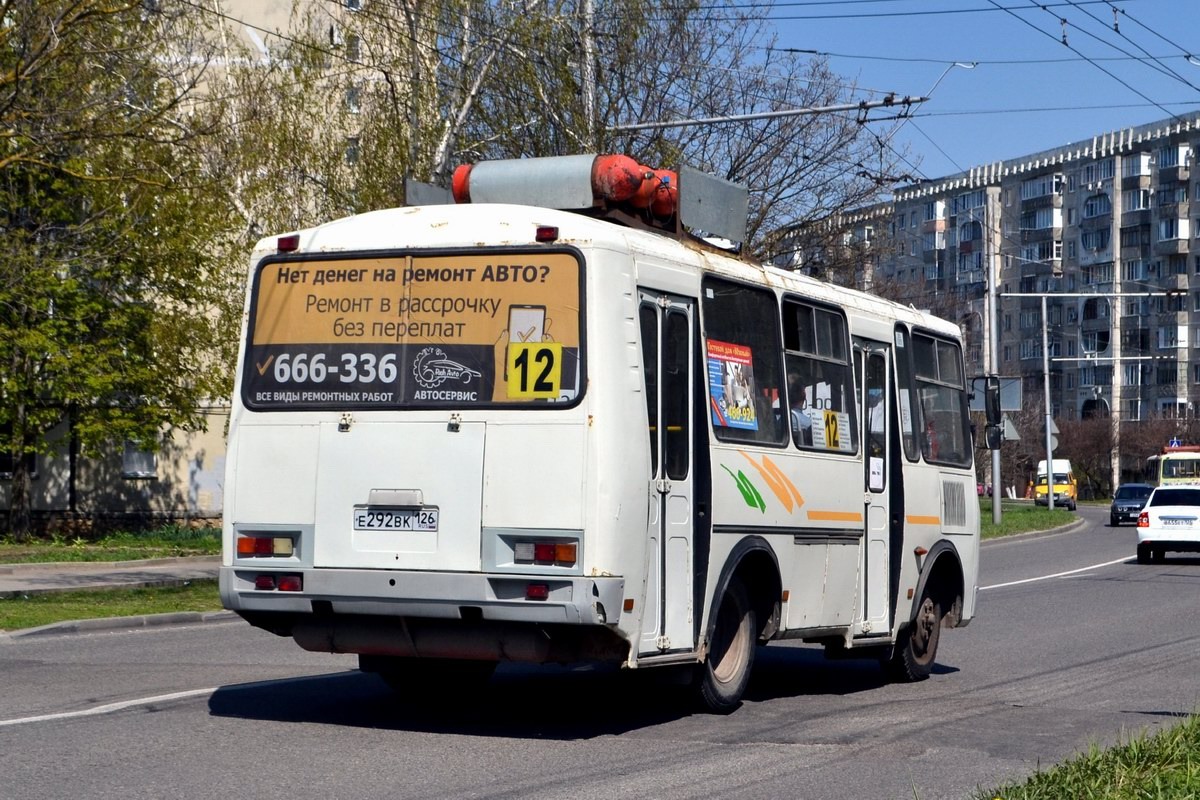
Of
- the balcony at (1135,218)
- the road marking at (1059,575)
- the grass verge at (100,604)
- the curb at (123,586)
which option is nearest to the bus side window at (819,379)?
the grass verge at (100,604)

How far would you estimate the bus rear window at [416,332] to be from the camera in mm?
9234

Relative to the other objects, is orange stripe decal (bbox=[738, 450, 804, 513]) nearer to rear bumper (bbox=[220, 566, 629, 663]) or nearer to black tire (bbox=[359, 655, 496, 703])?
rear bumper (bbox=[220, 566, 629, 663])

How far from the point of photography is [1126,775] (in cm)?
749

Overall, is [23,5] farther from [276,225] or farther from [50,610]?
[276,225]

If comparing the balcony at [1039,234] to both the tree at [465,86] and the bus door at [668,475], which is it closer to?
the tree at [465,86]

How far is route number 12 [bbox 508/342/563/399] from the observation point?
915cm

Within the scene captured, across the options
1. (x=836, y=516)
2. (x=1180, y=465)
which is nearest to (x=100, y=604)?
(x=836, y=516)

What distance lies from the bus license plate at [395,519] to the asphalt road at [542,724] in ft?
3.66

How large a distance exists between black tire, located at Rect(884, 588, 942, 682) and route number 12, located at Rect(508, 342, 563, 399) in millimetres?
4932

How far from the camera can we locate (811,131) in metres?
34.9

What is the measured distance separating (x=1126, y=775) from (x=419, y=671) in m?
4.80

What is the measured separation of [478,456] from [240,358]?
174 centimetres

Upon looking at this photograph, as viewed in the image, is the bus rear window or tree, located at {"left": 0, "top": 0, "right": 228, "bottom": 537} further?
tree, located at {"left": 0, "top": 0, "right": 228, "bottom": 537}

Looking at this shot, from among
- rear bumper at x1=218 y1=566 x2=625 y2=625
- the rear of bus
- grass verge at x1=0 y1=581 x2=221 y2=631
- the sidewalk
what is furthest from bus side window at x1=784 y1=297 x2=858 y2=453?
the sidewalk
